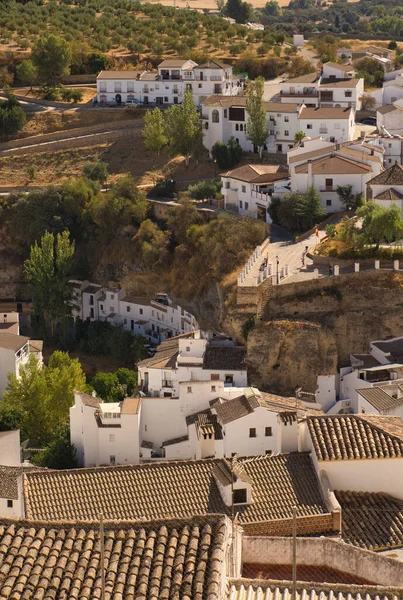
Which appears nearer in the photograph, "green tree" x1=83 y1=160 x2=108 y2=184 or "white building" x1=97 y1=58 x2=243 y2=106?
"green tree" x1=83 y1=160 x2=108 y2=184

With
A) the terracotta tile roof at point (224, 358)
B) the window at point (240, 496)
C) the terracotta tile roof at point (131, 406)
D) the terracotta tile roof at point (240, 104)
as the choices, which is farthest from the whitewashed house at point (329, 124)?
the window at point (240, 496)

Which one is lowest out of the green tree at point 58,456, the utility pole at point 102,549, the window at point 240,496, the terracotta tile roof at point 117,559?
the green tree at point 58,456

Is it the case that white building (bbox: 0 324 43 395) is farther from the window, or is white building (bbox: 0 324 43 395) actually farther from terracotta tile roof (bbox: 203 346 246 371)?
the window

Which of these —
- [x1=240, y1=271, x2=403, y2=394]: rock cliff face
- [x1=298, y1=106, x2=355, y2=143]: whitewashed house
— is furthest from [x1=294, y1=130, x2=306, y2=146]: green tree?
[x1=240, y1=271, x2=403, y2=394]: rock cliff face

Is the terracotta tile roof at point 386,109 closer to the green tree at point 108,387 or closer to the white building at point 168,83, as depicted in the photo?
the white building at point 168,83

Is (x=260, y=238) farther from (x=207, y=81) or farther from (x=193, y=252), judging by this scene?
(x=207, y=81)
